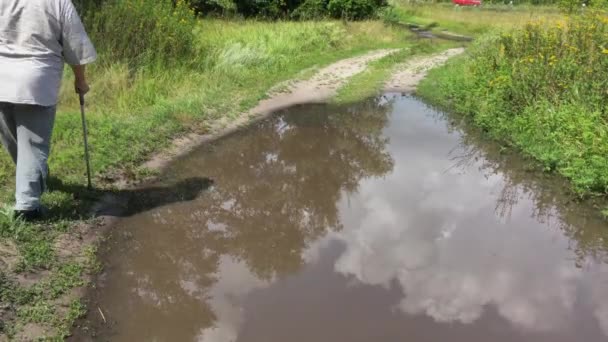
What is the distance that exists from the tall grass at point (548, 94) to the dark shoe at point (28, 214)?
532 centimetres

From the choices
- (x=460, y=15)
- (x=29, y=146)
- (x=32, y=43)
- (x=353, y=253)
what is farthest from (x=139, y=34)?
(x=460, y=15)

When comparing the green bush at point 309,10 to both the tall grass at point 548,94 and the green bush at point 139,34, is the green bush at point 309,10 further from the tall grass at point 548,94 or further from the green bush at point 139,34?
the green bush at point 139,34

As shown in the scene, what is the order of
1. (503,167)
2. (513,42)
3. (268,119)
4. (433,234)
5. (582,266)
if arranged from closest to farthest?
(582,266) → (433,234) → (503,167) → (268,119) → (513,42)

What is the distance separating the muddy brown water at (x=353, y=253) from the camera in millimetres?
A: 3410

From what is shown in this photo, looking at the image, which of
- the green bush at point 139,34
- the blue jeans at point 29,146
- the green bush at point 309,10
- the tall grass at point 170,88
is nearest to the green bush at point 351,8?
the green bush at point 309,10

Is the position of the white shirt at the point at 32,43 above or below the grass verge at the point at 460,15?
below

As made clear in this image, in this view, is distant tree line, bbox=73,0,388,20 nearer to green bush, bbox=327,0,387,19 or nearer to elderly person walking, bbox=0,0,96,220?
green bush, bbox=327,0,387,19

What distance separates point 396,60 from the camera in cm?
1266

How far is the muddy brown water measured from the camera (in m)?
3.41

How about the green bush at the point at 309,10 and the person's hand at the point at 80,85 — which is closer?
the person's hand at the point at 80,85

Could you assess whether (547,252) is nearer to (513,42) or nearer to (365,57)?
(513,42)

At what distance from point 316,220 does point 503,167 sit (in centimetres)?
289

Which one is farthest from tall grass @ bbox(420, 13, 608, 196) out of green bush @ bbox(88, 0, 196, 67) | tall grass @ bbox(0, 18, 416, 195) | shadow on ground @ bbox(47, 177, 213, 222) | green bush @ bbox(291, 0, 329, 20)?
green bush @ bbox(291, 0, 329, 20)

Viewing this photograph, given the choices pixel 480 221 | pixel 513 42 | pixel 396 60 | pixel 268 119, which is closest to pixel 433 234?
pixel 480 221
